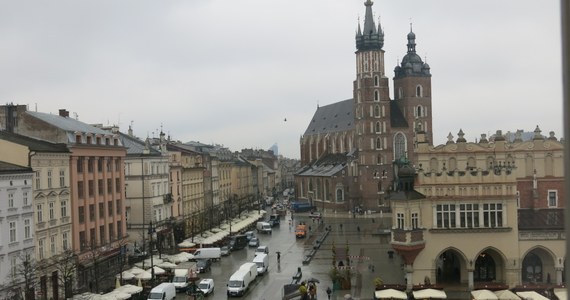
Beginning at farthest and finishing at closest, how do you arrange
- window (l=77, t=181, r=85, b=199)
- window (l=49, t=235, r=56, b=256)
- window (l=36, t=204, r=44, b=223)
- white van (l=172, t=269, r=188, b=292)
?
window (l=77, t=181, r=85, b=199), white van (l=172, t=269, r=188, b=292), window (l=49, t=235, r=56, b=256), window (l=36, t=204, r=44, b=223)

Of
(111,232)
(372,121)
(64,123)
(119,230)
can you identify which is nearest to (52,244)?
(111,232)

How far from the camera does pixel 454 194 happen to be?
40531 millimetres

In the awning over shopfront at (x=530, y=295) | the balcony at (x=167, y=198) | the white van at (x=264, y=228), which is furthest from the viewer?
the white van at (x=264, y=228)

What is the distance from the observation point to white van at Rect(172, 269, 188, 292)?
41312mm

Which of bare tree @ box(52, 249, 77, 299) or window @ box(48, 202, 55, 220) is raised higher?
window @ box(48, 202, 55, 220)

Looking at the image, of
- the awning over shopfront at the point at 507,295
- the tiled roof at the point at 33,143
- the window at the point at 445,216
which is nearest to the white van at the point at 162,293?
the tiled roof at the point at 33,143

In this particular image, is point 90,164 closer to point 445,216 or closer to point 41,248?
point 41,248

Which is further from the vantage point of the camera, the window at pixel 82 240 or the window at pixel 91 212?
the window at pixel 91 212

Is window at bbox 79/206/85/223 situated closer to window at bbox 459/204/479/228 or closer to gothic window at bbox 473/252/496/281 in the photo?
window at bbox 459/204/479/228

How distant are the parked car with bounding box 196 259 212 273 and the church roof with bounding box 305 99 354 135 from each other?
71818 mm

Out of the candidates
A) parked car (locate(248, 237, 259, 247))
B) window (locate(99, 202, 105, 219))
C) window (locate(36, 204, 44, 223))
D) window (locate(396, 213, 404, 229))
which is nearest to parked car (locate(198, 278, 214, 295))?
window (locate(36, 204, 44, 223))

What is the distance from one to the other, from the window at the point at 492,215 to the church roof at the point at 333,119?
78613 mm

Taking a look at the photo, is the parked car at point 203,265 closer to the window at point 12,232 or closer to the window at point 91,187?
the window at point 91,187

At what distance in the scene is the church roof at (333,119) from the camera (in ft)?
402
